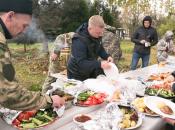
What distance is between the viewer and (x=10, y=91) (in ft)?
6.68

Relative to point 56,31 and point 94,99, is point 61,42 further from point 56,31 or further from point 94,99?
point 56,31

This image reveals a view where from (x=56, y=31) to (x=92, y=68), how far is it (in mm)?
6696

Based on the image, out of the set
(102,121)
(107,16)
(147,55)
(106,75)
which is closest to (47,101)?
(102,121)

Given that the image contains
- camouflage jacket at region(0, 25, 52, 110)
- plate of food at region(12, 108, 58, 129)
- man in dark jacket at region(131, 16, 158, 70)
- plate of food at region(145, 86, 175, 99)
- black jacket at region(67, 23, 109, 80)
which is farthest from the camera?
man in dark jacket at region(131, 16, 158, 70)

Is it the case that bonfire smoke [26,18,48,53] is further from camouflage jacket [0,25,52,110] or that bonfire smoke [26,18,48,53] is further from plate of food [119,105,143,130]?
camouflage jacket [0,25,52,110]

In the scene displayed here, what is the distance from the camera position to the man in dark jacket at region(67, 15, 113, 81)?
151 inches

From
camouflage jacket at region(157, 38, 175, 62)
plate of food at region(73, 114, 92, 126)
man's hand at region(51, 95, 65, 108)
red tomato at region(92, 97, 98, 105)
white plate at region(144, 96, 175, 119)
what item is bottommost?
camouflage jacket at region(157, 38, 175, 62)

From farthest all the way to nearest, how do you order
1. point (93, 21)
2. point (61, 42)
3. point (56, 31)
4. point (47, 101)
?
point (56, 31) < point (61, 42) < point (93, 21) < point (47, 101)

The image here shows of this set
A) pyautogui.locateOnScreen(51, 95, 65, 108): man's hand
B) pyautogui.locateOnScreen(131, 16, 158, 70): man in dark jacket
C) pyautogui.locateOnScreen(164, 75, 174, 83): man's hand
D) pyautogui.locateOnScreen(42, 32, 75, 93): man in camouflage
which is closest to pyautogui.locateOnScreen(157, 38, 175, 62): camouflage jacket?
pyautogui.locateOnScreen(131, 16, 158, 70): man in dark jacket

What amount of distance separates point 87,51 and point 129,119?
4.71ft

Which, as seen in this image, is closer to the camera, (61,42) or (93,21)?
(93,21)

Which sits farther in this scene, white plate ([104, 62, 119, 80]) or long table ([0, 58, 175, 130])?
white plate ([104, 62, 119, 80])

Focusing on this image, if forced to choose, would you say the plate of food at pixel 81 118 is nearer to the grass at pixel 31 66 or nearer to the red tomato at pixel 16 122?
the red tomato at pixel 16 122

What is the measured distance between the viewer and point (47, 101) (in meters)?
2.41
